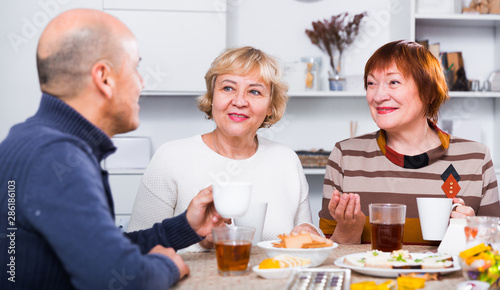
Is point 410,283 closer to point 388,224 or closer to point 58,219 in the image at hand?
point 388,224

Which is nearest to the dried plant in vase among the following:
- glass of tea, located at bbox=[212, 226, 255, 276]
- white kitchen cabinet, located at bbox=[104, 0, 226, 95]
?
white kitchen cabinet, located at bbox=[104, 0, 226, 95]

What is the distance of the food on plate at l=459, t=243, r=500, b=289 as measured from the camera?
105 centimetres

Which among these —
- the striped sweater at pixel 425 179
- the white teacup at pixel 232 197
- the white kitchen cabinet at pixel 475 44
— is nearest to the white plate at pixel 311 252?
the white teacup at pixel 232 197

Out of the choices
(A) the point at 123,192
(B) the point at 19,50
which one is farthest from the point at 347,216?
(B) the point at 19,50

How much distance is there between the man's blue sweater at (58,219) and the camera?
884 millimetres

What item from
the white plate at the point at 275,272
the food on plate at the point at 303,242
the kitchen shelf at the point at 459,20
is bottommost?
the white plate at the point at 275,272

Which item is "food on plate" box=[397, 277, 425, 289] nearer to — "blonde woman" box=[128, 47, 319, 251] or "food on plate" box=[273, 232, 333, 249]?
"food on plate" box=[273, 232, 333, 249]

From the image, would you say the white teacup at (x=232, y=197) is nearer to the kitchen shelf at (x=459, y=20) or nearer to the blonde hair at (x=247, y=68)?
the blonde hair at (x=247, y=68)

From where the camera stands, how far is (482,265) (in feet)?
3.45

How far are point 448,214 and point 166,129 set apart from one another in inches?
96.7

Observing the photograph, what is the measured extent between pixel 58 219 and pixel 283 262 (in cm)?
51

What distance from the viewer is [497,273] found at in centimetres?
104

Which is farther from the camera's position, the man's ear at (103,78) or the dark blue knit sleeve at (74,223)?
the man's ear at (103,78)

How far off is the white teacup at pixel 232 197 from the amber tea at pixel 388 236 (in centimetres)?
40
